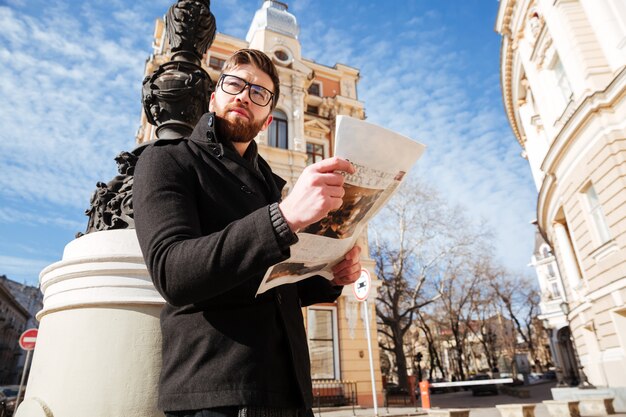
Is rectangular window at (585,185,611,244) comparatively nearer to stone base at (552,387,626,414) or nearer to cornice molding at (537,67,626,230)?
cornice molding at (537,67,626,230)

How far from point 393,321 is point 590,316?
11867 mm

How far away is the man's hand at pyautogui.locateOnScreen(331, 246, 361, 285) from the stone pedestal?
2.95 feet

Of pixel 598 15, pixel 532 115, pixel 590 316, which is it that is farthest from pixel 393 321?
pixel 598 15

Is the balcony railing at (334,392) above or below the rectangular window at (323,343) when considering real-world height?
below

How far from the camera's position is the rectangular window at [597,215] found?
35.7 ft

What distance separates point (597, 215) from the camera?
11.3m

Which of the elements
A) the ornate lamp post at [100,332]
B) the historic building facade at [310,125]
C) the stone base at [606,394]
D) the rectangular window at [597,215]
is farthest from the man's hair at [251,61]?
the stone base at [606,394]

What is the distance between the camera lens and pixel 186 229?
1152 millimetres

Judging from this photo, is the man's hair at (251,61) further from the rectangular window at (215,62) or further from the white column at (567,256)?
the rectangular window at (215,62)

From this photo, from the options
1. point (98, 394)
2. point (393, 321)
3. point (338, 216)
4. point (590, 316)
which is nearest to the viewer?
point (338, 216)

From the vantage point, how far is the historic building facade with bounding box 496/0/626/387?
9.96 metres

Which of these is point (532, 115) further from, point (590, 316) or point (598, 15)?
point (590, 316)

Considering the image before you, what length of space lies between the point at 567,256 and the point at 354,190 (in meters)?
17.0

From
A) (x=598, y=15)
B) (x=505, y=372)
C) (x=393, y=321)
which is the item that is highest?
(x=598, y=15)
